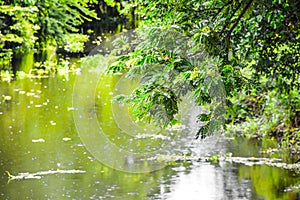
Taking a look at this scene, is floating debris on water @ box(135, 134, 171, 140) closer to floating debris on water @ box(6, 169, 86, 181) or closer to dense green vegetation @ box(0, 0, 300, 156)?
floating debris on water @ box(6, 169, 86, 181)

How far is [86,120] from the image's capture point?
464 inches

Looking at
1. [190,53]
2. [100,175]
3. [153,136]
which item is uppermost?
[190,53]

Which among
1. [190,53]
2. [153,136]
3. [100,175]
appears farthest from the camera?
[153,136]

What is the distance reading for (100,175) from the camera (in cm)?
820

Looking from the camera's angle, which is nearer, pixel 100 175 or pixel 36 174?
pixel 36 174

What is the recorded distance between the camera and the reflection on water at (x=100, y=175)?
7.35m

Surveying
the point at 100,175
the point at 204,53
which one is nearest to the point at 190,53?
the point at 204,53

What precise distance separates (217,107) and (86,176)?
427 cm

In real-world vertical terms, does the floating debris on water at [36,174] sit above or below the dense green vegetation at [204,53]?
below

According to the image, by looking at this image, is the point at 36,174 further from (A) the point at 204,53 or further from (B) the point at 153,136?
(A) the point at 204,53

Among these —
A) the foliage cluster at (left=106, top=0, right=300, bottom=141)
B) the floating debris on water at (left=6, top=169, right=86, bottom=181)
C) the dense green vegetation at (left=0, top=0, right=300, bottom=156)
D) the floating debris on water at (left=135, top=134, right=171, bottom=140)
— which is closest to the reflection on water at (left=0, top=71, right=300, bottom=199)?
the floating debris on water at (left=6, top=169, right=86, bottom=181)

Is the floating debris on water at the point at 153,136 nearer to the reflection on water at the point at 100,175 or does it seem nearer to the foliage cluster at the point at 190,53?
the reflection on water at the point at 100,175

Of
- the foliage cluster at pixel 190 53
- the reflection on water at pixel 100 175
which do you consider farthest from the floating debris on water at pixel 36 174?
the foliage cluster at pixel 190 53

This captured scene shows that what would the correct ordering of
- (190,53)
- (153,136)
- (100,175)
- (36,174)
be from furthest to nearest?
(153,136), (100,175), (36,174), (190,53)
